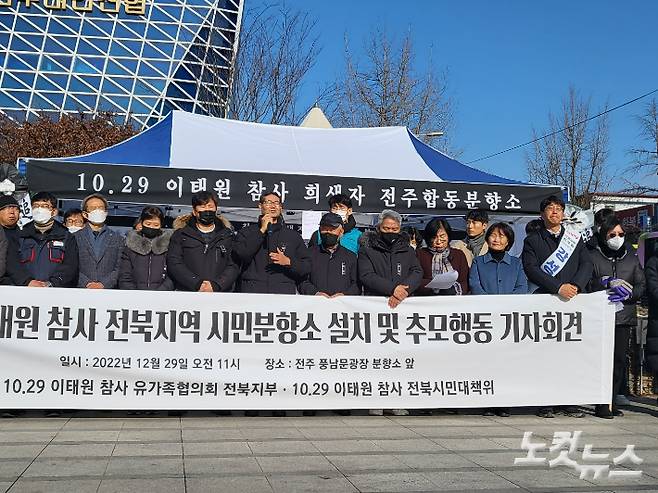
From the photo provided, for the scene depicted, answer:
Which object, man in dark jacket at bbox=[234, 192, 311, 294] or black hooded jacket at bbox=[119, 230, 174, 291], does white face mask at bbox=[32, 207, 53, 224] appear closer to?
black hooded jacket at bbox=[119, 230, 174, 291]

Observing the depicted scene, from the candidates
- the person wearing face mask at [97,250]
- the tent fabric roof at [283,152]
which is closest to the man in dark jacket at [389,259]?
the tent fabric roof at [283,152]

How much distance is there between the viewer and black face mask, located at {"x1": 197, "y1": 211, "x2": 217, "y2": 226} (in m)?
7.03

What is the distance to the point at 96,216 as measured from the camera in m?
7.07

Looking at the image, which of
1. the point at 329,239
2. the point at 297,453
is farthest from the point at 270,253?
the point at 297,453

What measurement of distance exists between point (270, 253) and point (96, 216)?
1684 mm

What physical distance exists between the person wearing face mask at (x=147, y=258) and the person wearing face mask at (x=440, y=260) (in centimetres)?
246

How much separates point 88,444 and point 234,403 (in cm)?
140

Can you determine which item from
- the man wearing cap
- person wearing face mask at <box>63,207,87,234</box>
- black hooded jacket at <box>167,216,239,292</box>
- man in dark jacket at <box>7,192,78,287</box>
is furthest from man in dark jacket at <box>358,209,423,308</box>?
the man wearing cap

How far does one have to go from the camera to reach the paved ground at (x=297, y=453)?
186 inches

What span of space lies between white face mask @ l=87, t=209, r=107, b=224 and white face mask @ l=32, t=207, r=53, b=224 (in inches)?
14.3

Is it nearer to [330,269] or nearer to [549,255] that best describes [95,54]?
[330,269]

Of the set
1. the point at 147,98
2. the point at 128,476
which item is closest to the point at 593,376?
the point at 128,476

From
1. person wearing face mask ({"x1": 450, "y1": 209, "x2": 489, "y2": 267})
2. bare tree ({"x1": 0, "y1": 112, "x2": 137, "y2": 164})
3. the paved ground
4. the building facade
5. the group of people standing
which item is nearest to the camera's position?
the paved ground

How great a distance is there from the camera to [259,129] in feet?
36.4
